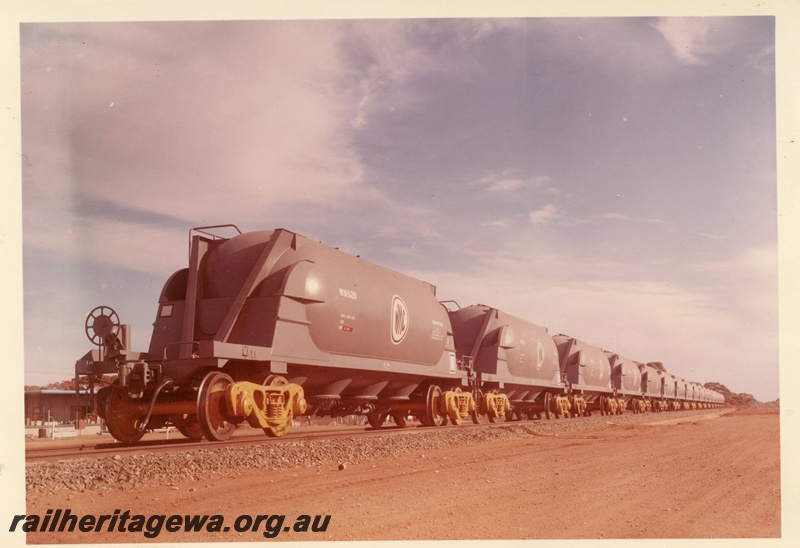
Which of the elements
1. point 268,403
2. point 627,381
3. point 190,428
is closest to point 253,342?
point 268,403

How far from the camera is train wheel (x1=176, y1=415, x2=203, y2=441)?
1042 centimetres

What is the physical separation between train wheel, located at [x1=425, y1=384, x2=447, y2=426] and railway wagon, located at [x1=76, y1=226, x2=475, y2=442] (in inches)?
105

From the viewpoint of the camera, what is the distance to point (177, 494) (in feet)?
22.8

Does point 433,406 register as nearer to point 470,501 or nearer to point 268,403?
point 268,403

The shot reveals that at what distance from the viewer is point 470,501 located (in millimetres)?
7129

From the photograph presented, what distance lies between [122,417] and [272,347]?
2589 millimetres

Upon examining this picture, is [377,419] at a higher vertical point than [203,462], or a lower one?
lower

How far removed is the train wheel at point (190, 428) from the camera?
34.2 feet

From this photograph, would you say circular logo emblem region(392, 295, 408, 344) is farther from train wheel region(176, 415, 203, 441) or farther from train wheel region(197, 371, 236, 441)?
train wheel region(197, 371, 236, 441)

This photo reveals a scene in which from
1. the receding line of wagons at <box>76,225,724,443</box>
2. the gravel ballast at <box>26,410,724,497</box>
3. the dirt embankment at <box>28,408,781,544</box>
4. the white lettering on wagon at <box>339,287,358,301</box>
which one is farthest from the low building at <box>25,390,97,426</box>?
the dirt embankment at <box>28,408,781,544</box>

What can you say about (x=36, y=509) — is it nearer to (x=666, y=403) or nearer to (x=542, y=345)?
(x=542, y=345)

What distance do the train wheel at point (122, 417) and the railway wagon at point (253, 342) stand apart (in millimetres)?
18

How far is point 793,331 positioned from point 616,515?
318 centimetres

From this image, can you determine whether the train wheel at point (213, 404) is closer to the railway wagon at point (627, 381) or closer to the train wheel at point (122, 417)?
the train wheel at point (122, 417)
